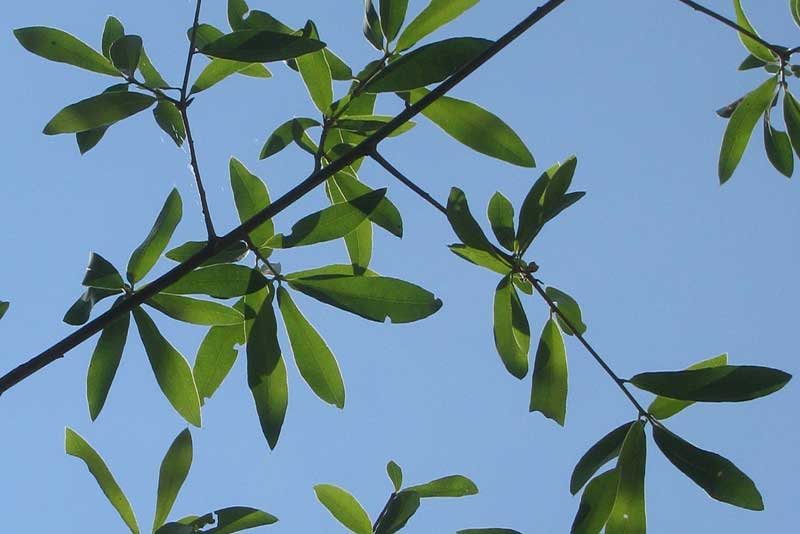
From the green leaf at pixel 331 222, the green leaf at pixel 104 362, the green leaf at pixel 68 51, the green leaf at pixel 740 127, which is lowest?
the green leaf at pixel 104 362

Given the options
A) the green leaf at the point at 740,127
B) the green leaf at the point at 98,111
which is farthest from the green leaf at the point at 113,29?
the green leaf at the point at 740,127

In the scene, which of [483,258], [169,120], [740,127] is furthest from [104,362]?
[740,127]

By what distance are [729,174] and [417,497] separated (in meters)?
0.91

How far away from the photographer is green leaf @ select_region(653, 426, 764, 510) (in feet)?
4.11

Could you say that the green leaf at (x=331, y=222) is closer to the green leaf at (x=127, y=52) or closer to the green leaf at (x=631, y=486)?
the green leaf at (x=127, y=52)

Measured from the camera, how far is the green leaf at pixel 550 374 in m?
1.40

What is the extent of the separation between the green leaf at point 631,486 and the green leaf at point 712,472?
0.04m

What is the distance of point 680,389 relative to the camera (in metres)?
1.27

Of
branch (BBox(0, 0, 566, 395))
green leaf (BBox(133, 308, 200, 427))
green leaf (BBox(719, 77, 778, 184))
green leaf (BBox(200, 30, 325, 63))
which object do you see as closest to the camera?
branch (BBox(0, 0, 566, 395))

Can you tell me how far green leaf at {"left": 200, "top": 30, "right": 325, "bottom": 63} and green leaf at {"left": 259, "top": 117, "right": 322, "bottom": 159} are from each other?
A: 0.75 feet

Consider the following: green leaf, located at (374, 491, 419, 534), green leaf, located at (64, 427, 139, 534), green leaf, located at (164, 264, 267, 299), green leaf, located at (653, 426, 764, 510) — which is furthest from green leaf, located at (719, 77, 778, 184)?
green leaf, located at (64, 427, 139, 534)

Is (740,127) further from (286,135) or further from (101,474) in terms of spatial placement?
(101,474)

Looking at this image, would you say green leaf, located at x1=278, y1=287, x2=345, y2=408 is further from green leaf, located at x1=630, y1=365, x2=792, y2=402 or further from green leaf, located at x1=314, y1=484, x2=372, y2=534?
green leaf, located at x1=630, y1=365, x2=792, y2=402

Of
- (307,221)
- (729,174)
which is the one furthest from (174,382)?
(729,174)
